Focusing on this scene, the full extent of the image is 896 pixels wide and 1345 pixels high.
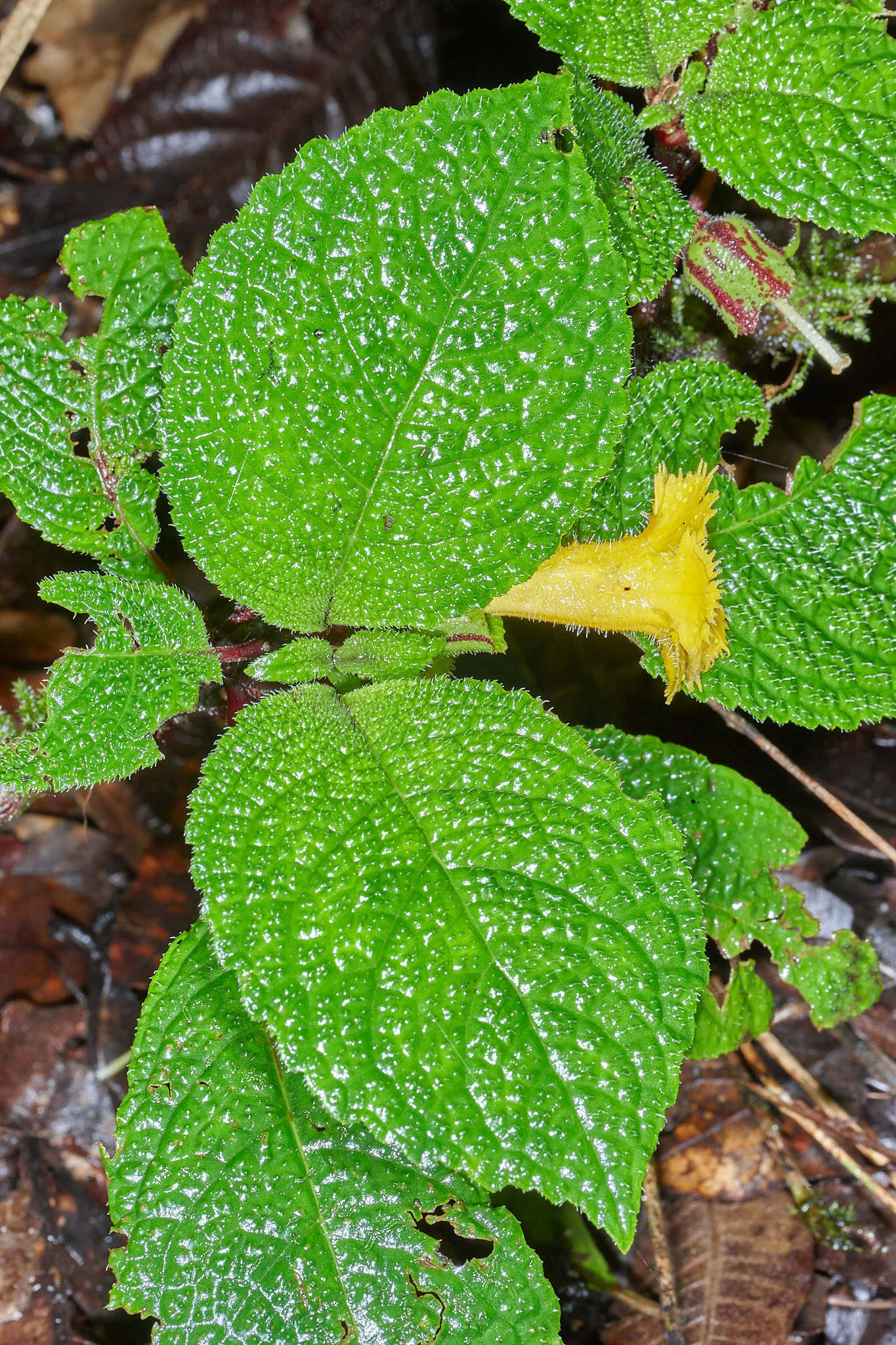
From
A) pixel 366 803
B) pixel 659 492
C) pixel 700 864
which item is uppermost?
pixel 659 492

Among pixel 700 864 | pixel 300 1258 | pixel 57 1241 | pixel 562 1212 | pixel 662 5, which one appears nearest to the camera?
pixel 300 1258

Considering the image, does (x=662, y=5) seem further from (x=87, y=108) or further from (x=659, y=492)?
(x=87, y=108)

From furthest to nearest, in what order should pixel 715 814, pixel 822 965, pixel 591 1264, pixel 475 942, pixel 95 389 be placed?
1. pixel 591 1264
2. pixel 822 965
3. pixel 715 814
4. pixel 95 389
5. pixel 475 942

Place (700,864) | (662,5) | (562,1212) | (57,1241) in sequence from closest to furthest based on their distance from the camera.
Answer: (662,5) → (700,864) → (562,1212) → (57,1241)

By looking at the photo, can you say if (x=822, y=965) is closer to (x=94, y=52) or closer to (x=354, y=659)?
(x=354, y=659)

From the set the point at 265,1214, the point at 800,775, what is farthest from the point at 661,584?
the point at 265,1214

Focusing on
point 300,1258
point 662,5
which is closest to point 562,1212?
point 300,1258
